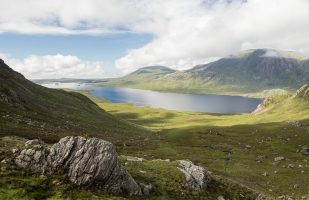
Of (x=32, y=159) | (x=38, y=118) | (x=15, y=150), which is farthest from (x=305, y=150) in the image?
(x=15, y=150)

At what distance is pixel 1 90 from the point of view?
3738 inches

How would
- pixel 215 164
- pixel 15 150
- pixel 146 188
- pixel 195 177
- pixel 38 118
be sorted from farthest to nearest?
pixel 38 118 → pixel 215 164 → pixel 195 177 → pixel 146 188 → pixel 15 150

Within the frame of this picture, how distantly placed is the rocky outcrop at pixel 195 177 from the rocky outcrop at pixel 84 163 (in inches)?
334

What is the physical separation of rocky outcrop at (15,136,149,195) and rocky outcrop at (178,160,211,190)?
8.49 metres

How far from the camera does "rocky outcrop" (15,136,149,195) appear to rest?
35438 mm

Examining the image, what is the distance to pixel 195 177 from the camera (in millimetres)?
45625

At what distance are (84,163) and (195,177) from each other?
16005 mm

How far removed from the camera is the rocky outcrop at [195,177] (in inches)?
1742

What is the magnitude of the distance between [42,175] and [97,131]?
245 ft

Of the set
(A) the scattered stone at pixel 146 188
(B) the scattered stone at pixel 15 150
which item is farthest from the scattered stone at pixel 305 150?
(B) the scattered stone at pixel 15 150

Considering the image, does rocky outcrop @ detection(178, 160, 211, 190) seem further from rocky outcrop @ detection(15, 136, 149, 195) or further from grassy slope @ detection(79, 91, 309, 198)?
grassy slope @ detection(79, 91, 309, 198)

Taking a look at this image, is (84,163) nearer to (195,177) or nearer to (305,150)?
(195,177)

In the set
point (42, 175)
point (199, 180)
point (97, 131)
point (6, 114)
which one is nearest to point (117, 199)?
point (42, 175)

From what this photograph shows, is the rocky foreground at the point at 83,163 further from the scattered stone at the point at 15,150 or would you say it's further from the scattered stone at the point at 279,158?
the scattered stone at the point at 279,158
